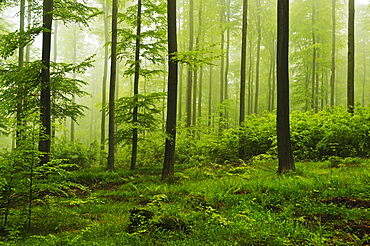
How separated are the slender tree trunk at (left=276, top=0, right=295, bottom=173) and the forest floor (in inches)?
26.4

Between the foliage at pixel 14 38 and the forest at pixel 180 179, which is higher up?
the foliage at pixel 14 38

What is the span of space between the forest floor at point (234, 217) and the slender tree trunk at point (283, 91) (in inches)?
26.4

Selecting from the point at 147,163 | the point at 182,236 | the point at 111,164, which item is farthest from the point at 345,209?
the point at 147,163

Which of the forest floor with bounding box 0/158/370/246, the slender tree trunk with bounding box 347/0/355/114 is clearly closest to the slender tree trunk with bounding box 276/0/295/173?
the forest floor with bounding box 0/158/370/246

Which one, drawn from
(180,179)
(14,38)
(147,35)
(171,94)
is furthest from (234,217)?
(14,38)

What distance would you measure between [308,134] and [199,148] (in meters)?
6.35

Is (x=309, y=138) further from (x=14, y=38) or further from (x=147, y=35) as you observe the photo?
(x=14, y=38)

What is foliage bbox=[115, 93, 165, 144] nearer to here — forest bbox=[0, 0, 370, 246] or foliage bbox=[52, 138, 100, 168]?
forest bbox=[0, 0, 370, 246]

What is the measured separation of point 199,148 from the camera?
49.1 ft

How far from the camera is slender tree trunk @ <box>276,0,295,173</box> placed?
7688 millimetres

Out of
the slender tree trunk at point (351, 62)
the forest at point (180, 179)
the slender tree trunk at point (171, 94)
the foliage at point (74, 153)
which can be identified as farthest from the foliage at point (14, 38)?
the slender tree trunk at point (351, 62)

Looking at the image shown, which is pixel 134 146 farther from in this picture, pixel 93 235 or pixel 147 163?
pixel 93 235

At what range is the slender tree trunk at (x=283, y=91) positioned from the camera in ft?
25.2

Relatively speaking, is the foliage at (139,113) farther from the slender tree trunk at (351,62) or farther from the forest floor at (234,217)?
the slender tree trunk at (351,62)
